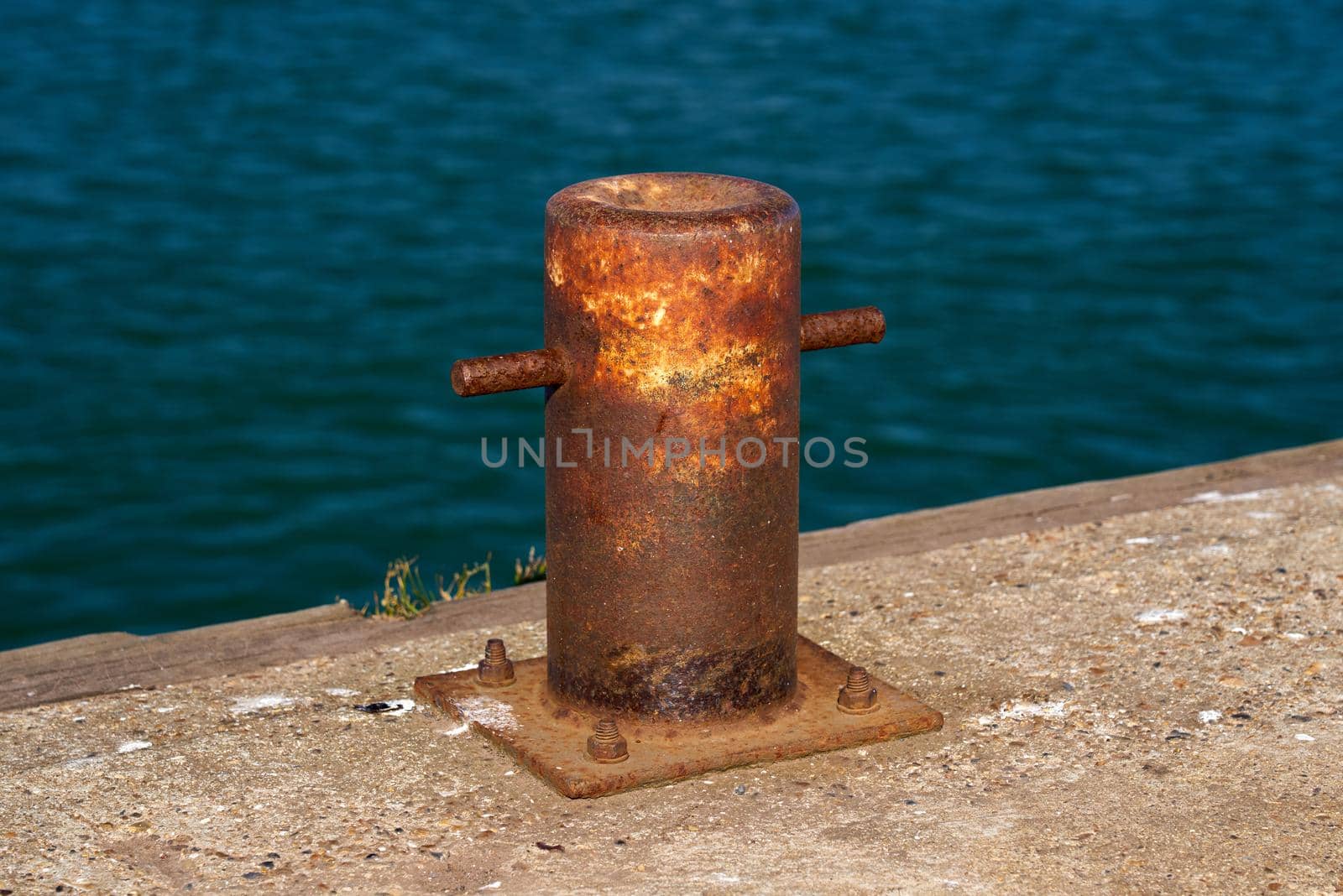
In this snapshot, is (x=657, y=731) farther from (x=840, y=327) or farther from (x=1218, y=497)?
(x=1218, y=497)

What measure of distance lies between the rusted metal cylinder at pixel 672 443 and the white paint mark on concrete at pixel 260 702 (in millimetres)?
640

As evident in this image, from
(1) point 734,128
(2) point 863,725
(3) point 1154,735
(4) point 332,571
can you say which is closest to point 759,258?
(2) point 863,725

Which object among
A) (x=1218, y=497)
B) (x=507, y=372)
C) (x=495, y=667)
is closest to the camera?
(x=507, y=372)

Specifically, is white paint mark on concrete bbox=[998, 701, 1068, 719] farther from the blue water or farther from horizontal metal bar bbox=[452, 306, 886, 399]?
the blue water

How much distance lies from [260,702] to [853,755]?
50.1 inches

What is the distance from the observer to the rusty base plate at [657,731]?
3887 mm

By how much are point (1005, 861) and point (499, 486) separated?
17.8ft

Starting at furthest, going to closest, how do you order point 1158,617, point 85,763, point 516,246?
point 516,246
point 1158,617
point 85,763

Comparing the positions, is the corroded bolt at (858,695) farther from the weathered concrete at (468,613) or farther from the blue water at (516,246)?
the blue water at (516,246)

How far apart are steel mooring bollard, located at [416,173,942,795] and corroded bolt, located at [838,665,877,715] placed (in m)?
0.02

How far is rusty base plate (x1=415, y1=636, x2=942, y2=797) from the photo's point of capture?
3.89m

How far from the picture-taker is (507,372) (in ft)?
12.5

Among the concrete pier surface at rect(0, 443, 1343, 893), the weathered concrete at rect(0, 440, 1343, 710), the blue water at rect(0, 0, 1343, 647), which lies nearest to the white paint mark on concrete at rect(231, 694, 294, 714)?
the concrete pier surface at rect(0, 443, 1343, 893)

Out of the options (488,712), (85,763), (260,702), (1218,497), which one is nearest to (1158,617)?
(1218,497)
